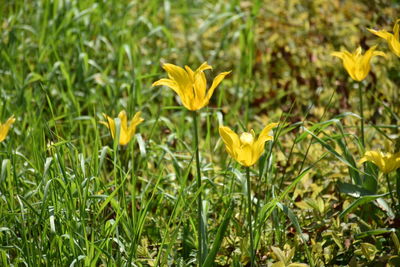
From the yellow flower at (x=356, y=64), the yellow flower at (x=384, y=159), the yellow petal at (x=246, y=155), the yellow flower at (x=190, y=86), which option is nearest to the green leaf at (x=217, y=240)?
the yellow petal at (x=246, y=155)

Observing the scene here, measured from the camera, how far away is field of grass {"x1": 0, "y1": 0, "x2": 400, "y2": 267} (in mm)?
2207

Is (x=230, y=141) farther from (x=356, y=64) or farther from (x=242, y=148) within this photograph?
(x=356, y=64)

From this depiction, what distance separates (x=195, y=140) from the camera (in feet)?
6.40

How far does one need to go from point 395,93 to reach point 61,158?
206 centimetres

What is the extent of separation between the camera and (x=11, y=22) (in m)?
4.01

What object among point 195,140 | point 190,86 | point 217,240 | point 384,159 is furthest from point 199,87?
point 384,159

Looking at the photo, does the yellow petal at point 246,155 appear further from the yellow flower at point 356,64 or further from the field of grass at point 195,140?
the yellow flower at point 356,64

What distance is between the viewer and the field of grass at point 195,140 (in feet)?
7.24

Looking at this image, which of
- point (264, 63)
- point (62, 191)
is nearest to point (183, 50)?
point (264, 63)

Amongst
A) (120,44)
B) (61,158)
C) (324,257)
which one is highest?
(120,44)

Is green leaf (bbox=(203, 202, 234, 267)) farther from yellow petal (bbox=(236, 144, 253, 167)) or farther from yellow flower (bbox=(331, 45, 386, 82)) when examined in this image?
yellow flower (bbox=(331, 45, 386, 82))

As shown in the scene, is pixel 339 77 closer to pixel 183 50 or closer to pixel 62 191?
pixel 183 50

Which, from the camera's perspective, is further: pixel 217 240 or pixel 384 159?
pixel 384 159

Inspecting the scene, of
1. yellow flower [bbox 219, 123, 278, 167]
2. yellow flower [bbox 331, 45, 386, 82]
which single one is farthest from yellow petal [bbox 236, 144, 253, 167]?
yellow flower [bbox 331, 45, 386, 82]
